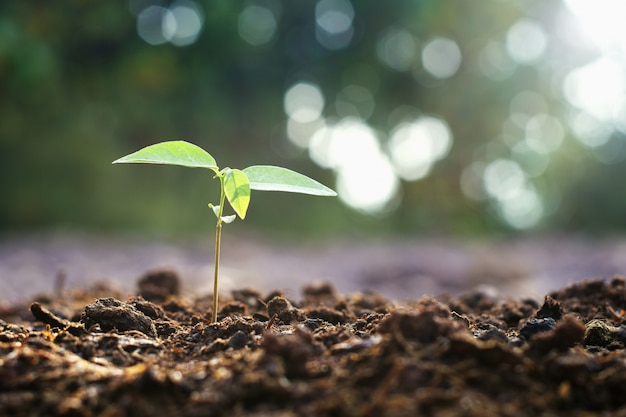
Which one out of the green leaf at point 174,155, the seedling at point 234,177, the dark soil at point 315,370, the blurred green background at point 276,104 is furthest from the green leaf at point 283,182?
the blurred green background at point 276,104

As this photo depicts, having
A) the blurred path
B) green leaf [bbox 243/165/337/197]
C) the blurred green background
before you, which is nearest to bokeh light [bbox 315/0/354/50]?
the blurred green background

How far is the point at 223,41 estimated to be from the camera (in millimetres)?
9625

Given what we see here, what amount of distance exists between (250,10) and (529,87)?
5.41 meters

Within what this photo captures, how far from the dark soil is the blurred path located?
7.54 ft

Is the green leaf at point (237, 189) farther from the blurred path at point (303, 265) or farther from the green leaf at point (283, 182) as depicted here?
the blurred path at point (303, 265)

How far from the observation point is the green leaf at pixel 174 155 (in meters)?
1.33

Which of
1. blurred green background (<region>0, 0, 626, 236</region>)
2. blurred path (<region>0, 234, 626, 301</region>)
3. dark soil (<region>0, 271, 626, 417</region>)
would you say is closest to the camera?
dark soil (<region>0, 271, 626, 417</region>)

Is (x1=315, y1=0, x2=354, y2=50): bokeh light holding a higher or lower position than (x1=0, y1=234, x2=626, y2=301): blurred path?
higher

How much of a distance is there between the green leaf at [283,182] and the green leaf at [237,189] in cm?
3

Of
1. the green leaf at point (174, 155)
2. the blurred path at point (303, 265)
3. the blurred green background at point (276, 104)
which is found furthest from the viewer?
the blurred green background at point (276, 104)

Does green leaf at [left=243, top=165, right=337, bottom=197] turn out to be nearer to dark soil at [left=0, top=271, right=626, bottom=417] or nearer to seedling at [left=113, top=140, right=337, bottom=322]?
seedling at [left=113, top=140, right=337, bottom=322]

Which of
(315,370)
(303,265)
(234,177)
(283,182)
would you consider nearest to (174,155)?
(234,177)

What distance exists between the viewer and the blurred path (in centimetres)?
446

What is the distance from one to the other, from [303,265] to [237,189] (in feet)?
14.6
